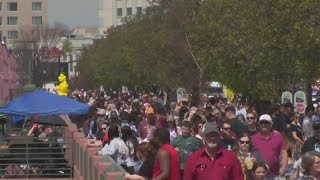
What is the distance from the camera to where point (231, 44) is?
3959 cm

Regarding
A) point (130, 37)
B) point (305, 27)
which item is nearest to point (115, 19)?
point (130, 37)

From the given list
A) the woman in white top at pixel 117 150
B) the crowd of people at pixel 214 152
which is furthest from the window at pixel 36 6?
the woman in white top at pixel 117 150

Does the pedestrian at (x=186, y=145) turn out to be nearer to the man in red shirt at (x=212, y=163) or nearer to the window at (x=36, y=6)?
the man in red shirt at (x=212, y=163)

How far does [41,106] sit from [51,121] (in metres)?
2.39

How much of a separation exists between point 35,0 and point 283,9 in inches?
5376

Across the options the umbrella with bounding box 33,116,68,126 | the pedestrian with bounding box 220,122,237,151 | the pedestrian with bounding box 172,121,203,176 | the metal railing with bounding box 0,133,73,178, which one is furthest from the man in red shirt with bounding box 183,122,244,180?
the umbrella with bounding box 33,116,68,126

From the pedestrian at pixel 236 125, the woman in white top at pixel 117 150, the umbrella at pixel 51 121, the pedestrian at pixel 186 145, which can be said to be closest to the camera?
the pedestrian at pixel 186 145

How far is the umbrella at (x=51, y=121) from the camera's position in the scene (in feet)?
88.6

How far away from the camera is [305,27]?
97.1 ft

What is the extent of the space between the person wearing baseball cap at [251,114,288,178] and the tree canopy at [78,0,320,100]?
1382cm

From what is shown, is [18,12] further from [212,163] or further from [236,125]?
[212,163]

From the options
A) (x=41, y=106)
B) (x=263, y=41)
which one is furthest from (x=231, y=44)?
(x=41, y=106)

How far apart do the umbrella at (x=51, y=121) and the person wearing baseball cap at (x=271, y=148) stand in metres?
12.3

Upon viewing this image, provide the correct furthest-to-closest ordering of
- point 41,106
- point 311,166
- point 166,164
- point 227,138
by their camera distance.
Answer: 1. point 41,106
2. point 227,138
3. point 166,164
4. point 311,166
